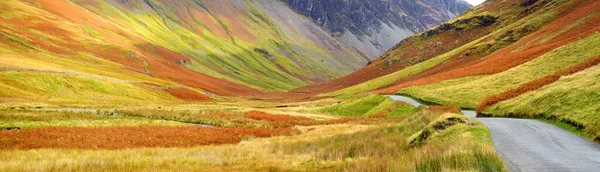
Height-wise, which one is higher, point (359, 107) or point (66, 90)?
point (66, 90)

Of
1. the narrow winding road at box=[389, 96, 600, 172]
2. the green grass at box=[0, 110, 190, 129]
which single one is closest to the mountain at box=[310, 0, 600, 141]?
the narrow winding road at box=[389, 96, 600, 172]

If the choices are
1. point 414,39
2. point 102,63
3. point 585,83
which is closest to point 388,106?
point 585,83

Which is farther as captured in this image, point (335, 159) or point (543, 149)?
point (335, 159)

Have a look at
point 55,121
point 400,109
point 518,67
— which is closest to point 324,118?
point 400,109

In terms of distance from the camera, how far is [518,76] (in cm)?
4600

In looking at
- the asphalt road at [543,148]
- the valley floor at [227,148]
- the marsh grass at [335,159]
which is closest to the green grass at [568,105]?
the asphalt road at [543,148]

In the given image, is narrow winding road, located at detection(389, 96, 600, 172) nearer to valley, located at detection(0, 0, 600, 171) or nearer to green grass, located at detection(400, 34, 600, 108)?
valley, located at detection(0, 0, 600, 171)

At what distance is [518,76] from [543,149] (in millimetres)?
36307

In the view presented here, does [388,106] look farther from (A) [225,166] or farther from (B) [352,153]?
(A) [225,166]

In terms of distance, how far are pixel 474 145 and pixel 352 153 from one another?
6.47m

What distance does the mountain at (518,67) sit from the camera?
2503 centimetres

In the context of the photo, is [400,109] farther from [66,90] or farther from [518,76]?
[66,90]

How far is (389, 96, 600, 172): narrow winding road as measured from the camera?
38.2 feet

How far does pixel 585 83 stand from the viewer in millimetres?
25547
